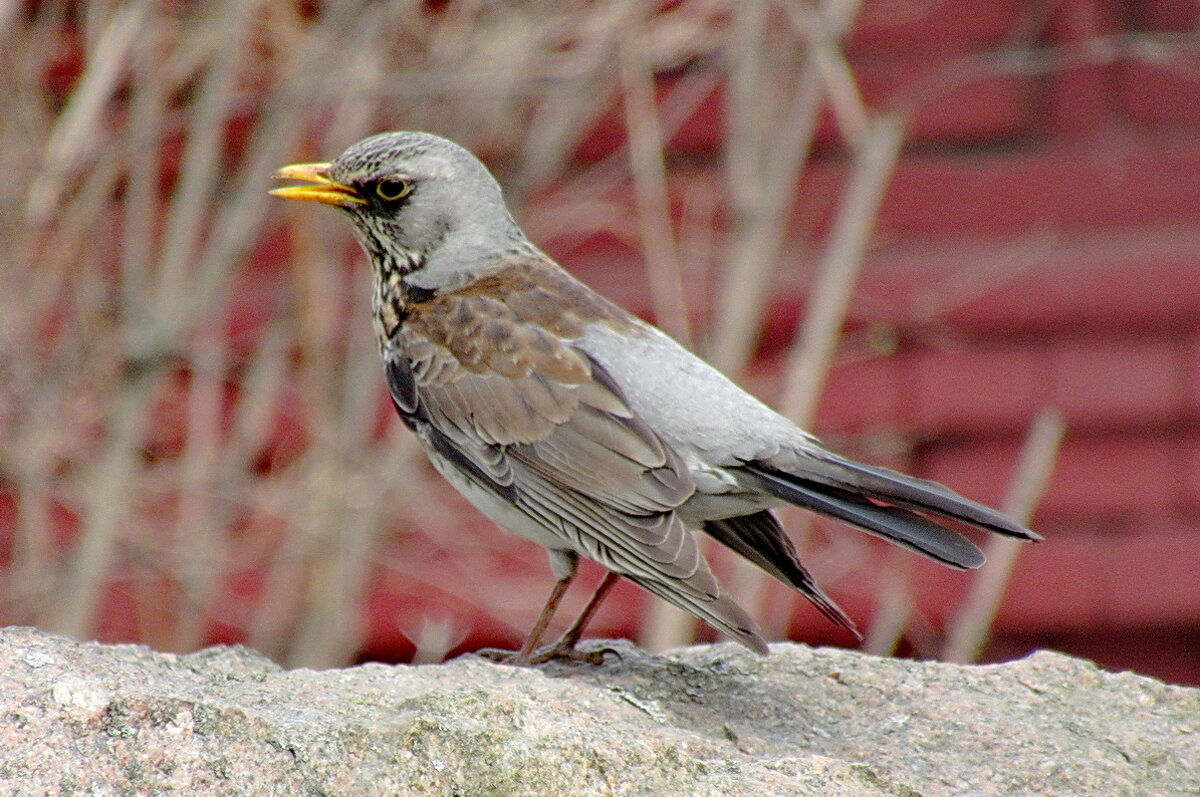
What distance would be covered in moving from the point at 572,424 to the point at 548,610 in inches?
16.9

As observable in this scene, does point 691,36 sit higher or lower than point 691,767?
higher

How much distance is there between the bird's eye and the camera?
4.26 meters

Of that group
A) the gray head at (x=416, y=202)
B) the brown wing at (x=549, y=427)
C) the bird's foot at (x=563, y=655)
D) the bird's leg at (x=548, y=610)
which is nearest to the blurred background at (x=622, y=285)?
the gray head at (x=416, y=202)

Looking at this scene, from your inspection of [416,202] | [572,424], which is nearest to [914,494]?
[572,424]

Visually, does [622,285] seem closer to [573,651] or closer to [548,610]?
[548,610]

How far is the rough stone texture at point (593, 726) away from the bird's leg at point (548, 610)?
0.63 feet

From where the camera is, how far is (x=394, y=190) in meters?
4.27

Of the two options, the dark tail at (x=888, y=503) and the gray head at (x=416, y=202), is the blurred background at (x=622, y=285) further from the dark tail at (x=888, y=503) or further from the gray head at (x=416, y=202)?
the dark tail at (x=888, y=503)

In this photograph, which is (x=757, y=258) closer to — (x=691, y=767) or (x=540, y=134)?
(x=540, y=134)

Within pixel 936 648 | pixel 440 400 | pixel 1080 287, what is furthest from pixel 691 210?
pixel 440 400

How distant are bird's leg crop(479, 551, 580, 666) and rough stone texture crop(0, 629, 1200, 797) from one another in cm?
19

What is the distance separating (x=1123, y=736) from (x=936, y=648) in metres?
4.29

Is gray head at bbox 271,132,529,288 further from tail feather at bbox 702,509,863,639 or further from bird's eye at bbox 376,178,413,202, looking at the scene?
tail feather at bbox 702,509,863,639

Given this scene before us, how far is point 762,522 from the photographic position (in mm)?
3668
